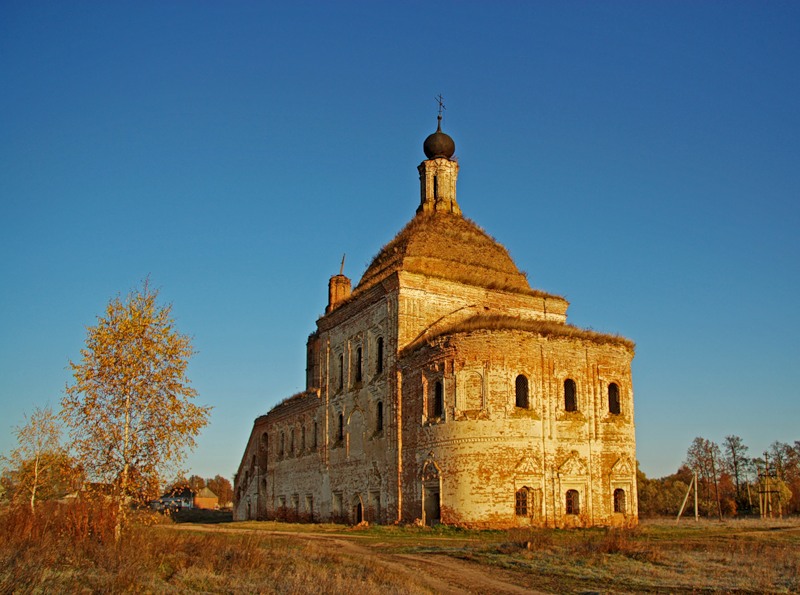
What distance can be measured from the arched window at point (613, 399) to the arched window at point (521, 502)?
4847 millimetres

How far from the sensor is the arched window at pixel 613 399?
26609 millimetres

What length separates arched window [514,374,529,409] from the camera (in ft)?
81.5

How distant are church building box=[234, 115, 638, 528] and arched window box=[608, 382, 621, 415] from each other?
0.04 meters

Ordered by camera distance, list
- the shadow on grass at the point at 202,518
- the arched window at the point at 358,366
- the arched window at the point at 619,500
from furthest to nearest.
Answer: the shadow on grass at the point at 202,518
the arched window at the point at 358,366
the arched window at the point at 619,500

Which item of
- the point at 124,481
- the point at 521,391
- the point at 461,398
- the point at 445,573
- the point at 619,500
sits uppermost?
the point at 521,391

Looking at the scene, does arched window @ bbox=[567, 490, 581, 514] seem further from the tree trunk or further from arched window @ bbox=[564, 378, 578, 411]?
the tree trunk

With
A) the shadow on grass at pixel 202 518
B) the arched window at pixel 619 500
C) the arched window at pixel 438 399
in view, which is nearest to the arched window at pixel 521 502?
the arched window at pixel 438 399

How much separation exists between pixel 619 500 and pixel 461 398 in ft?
22.2

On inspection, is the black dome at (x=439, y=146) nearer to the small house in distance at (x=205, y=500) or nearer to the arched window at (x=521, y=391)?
the arched window at (x=521, y=391)

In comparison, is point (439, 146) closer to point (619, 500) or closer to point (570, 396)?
point (570, 396)

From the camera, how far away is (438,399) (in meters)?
25.5

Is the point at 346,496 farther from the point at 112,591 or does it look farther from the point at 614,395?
the point at 112,591

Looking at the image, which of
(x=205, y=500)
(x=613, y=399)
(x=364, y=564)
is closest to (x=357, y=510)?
(x=613, y=399)

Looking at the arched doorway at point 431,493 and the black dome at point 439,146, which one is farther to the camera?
the black dome at point 439,146
